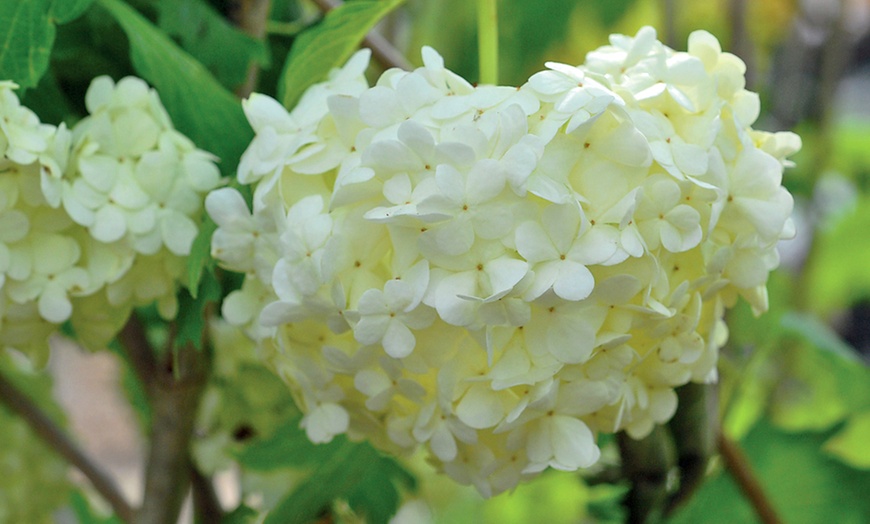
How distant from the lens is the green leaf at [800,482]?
59 cm

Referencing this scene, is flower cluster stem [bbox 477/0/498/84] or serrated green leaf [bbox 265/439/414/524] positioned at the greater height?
flower cluster stem [bbox 477/0/498/84]

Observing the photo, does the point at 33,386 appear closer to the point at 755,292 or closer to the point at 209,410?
the point at 209,410

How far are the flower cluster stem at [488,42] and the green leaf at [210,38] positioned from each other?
0.10 metres

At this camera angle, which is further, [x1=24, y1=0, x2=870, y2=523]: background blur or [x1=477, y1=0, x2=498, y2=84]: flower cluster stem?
[x1=24, y1=0, x2=870, y2=523]: background blur

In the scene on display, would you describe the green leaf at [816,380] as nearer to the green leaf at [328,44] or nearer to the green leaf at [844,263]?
the green leaf at [844,263]

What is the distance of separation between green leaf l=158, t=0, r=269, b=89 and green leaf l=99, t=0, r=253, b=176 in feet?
0.06

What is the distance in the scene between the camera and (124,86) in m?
0.36

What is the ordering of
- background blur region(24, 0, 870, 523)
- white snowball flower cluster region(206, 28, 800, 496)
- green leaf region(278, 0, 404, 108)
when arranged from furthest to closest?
background blur region(24, 0, 870, 523) < green leaf region(278, 0, 404, 108) < white snowball flower cluster region(206, 28, 800, 496)

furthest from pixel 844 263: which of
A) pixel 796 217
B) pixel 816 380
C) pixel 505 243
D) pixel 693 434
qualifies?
pixel 505 243

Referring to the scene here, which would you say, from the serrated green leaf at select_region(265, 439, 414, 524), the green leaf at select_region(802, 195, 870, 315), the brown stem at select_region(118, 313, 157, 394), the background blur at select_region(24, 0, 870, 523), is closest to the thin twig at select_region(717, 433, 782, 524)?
the background blur at select_region(24, 0, 870, 523)

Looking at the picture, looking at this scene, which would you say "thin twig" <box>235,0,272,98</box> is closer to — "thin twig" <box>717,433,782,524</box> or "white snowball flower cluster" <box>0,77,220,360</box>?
"white snowball flower cluster" <box>0,77,220,360</box>

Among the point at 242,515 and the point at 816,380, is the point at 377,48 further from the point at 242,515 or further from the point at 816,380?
the point at 816,380

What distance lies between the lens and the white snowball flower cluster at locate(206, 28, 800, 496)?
28 cm

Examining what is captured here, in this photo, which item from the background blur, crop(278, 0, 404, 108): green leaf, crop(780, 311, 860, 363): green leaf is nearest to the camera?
crop(278, 0, 404, 108): green leaf
